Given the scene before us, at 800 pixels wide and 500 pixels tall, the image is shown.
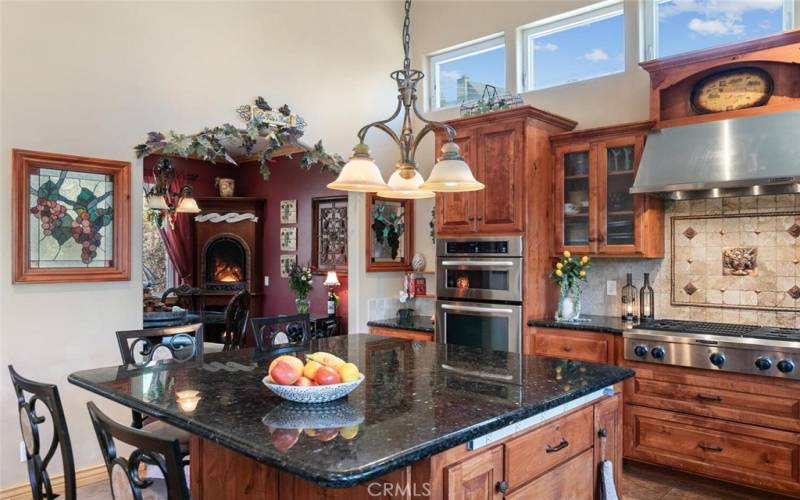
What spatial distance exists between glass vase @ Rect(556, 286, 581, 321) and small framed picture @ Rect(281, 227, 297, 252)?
4147mm

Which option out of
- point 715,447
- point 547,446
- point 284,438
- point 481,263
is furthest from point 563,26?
point 284,438

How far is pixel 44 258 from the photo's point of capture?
323 centimetres

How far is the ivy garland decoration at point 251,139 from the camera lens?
3.67 metres

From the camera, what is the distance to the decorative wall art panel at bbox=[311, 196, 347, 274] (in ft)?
22.0

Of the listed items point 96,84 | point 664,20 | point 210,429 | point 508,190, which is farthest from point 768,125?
point 96,84

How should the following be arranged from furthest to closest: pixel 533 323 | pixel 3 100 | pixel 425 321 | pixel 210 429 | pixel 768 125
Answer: pixel 425 321, pixel 533 323, pixel 768 125, pixel 3 100, pixel 210 429

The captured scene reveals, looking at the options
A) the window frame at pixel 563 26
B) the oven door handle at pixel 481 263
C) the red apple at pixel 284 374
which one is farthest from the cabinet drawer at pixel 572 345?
the red apple at pixel 284 374

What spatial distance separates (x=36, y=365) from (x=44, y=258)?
0.62 metres

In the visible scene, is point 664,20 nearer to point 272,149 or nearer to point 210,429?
point 272,149

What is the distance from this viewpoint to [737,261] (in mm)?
3756

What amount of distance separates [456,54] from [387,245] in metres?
1.97

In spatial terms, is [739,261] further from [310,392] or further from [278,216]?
[278,216]

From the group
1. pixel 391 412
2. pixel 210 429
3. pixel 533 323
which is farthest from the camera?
pixel 533 323

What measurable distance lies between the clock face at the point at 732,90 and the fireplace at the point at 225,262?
230 inches
